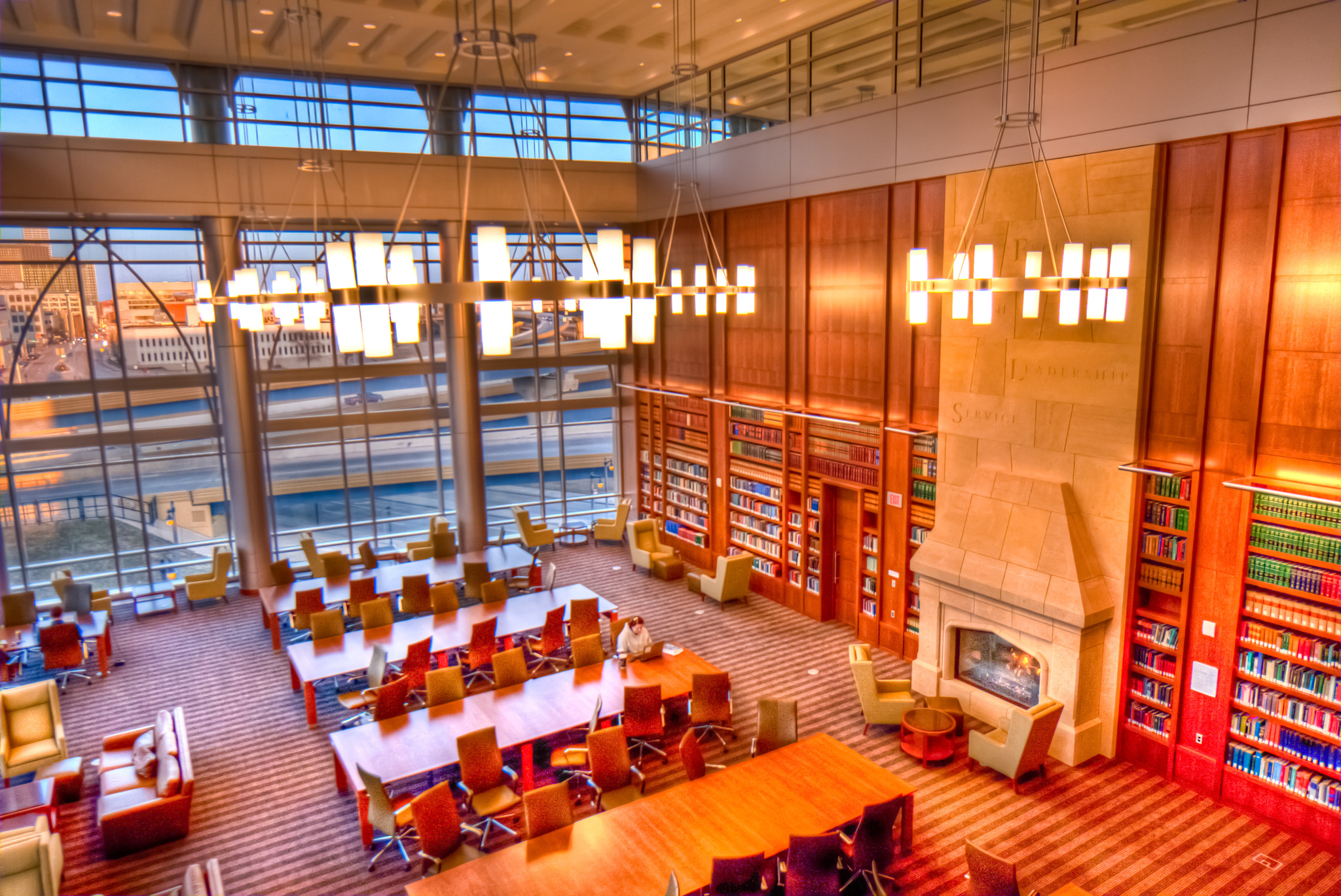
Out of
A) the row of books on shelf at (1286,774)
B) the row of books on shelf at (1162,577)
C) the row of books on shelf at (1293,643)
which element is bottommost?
the row of books on shelf at (1286,774)

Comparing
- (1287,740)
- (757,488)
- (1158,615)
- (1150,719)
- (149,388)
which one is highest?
(149,388)

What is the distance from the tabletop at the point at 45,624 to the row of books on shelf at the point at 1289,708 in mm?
13525

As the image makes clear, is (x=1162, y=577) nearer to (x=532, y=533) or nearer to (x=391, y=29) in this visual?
(x=532, y=533)

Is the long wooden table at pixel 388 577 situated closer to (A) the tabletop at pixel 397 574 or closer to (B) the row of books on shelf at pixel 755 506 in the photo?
(A) the tabletop at pixel 397 574

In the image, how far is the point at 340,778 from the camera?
8.29 meters

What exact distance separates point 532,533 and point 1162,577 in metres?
10.4

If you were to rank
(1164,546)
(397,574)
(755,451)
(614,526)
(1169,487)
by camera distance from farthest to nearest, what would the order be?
1. (614,526)
2. (755,451)
3. (397,574)
4. (1164,546)
5. (1169,487)

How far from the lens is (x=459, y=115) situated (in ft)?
49.3

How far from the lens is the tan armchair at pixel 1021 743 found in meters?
7.80

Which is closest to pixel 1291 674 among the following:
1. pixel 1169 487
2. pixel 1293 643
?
pixel 1293 643

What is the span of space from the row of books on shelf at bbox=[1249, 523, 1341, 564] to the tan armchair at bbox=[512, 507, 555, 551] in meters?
11.2

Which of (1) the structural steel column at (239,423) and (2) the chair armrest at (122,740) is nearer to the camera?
(2) the chair armrest at (122,740)

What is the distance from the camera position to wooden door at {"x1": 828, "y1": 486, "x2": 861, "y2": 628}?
38.4ft

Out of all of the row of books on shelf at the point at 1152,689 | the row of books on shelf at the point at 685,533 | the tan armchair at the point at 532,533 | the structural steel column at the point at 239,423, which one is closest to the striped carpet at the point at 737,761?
the row of books on shelf at the point at 1152,689
